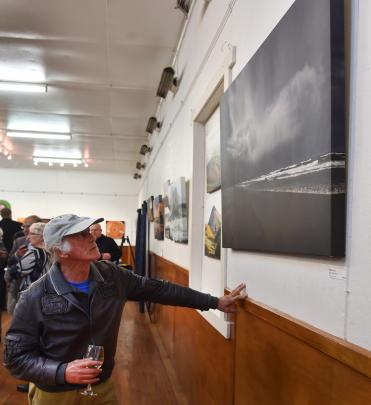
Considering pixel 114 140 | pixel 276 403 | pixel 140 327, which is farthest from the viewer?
pixel 114 140

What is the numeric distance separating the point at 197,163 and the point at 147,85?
3.06 metres

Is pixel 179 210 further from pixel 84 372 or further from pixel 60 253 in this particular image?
pixel 84 372

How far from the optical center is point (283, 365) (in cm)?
162

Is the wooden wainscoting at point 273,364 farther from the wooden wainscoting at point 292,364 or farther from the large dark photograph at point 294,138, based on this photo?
the large dark photograph at point 294,138

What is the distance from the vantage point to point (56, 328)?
74.8 inches

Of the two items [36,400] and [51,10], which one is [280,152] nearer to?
[36,400]

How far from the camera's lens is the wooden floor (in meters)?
3.91

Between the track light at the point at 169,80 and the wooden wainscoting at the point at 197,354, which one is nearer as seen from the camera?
the wooden wainscoting at the point at 197,354

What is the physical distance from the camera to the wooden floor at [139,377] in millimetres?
3912

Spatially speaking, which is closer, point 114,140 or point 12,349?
point 12,349

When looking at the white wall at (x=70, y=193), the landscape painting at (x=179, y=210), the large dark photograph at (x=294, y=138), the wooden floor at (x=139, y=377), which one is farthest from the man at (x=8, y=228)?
the white wall at (x=70, y=193)

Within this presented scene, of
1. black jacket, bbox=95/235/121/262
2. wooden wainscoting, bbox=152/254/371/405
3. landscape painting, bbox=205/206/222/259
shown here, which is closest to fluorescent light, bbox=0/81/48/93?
black jacket, bbox=95/235/121/262

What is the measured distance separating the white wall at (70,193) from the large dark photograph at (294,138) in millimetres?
12924

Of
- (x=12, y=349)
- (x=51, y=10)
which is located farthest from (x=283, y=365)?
(x=51, y=10)
